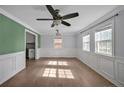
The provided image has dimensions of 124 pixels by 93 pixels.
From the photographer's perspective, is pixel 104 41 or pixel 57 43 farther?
pixel 57 43

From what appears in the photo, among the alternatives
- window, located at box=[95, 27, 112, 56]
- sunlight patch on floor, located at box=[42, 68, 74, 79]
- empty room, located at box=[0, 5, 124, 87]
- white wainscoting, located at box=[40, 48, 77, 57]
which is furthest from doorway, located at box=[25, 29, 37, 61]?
window, located at box=[95, 27, 112, 56]

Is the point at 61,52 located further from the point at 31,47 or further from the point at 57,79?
the point at 57,79

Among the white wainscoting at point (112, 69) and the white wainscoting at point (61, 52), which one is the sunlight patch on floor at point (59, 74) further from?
the white wainscoting at point (61, 52)

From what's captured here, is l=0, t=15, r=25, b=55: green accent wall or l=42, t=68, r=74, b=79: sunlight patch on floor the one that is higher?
l=0, t=15, r=25, b=55: green accent wall

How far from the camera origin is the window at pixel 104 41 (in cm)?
408

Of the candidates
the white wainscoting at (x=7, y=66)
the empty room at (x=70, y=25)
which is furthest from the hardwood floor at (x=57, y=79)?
the white wainscoting at (x=7, y=66)

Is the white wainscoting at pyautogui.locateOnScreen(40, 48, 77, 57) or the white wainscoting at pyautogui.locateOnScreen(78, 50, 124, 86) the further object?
the white wainscoting at pyautogui.locateOnScreen(40, 48, 77, 57)

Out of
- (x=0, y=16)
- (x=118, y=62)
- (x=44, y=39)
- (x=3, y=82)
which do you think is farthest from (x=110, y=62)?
(x=44, y=39)

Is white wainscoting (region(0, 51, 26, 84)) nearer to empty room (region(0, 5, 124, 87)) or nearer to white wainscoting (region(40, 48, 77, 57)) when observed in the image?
empty room (region(0, 5, 124, 87))

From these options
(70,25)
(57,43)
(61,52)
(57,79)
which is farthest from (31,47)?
(57,79)

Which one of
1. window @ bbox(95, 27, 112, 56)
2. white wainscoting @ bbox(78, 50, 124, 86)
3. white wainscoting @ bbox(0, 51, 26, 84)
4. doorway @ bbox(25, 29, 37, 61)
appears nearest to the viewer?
white wainscoting @ bbox(78, 50, 124, 86)

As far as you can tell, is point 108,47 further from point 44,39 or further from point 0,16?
point 44,39

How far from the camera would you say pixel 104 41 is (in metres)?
4.54

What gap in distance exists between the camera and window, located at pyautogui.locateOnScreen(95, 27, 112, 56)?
4083 mm
